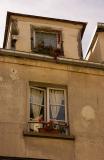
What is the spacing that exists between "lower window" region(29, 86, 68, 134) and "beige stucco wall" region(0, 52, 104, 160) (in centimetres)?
29

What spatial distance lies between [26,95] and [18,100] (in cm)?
38

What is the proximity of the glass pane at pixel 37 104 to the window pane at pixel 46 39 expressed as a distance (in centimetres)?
266

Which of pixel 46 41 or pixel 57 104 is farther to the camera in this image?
pixel 46 41

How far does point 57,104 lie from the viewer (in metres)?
14.9

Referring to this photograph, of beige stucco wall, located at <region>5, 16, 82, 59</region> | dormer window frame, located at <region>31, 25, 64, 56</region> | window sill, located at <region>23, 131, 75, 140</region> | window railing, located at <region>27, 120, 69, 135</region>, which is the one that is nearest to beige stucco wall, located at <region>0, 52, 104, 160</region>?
window sill, located at <region>23, 131, 75, 140</region>

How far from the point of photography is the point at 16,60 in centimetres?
1513

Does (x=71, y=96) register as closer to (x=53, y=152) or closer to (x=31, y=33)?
(x=53, y=152)

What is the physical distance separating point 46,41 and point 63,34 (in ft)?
2.81

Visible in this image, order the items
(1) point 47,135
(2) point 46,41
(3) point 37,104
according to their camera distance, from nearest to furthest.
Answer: (1) point 47,135 → (3) point 37,104 → (2) point 46,41

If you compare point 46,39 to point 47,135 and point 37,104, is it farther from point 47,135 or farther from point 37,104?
point 47,135

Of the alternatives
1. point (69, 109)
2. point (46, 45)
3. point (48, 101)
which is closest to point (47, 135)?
point (69, 109)

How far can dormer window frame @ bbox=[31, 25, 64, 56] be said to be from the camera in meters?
16.5

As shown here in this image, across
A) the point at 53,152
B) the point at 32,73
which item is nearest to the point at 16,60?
the point at 32,73

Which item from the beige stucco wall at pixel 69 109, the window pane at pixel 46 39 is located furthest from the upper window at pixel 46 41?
the beige stucco wall at pixel 69 109
